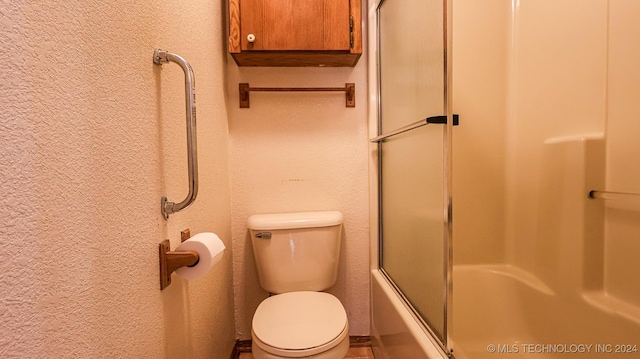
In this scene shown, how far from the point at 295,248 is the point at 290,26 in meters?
1.05

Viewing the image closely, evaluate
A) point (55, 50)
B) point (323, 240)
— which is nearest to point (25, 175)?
point (55, 50)

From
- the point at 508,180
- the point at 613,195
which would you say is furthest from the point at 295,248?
the point at 613,195

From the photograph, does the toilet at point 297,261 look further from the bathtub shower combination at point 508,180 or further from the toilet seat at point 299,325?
the bathtub shower combination at point 508,180

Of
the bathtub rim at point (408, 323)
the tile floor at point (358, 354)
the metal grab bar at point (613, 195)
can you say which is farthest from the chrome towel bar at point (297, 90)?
the tile floor at point (358, 354)

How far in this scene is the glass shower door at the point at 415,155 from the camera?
881 mm

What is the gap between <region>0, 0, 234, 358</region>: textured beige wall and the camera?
1.24 feet

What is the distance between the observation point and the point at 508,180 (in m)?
1.54

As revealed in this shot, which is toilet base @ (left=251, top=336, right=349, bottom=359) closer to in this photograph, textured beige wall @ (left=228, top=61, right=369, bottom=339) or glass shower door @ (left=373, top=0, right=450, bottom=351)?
glass shower door @ (left=373, top=0, right=450, bottom=351)

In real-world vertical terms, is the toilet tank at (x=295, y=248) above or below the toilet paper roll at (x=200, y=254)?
below

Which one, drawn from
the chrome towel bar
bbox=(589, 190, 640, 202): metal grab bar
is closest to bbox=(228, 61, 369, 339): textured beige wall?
the chrome towel bar

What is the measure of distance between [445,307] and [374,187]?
2.64ft

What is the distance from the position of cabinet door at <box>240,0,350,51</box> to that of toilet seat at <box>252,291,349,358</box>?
1146 millimetres

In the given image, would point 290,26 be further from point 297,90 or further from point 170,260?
point 170,260

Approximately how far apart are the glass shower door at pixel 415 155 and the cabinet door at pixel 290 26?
10.9 inches
